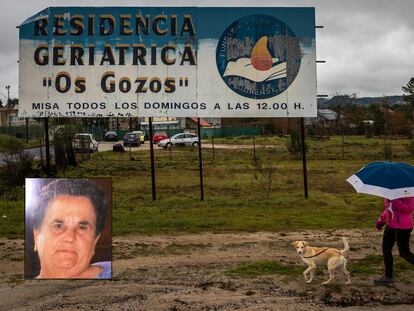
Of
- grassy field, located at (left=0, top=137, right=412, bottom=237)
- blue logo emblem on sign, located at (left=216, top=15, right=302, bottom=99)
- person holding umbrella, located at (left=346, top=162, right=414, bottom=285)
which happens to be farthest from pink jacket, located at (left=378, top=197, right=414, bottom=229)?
blue logo emblem on sign, located at (left=216, top=15, right=302, bottom=99)

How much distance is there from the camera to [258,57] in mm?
13703

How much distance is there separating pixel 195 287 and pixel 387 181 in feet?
9.16

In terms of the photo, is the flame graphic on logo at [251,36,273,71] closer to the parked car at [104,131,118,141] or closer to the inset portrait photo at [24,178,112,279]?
the inset portrait photo at [24,178,112,279]

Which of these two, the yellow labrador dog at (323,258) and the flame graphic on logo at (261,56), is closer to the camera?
the yellow labrador dog at (323,258)

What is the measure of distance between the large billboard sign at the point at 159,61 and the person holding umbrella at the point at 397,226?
716cm

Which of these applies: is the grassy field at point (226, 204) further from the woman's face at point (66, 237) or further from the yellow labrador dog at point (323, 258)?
the woman's face at point (66, 237)

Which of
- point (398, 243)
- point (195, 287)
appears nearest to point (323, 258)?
point (398, 243)

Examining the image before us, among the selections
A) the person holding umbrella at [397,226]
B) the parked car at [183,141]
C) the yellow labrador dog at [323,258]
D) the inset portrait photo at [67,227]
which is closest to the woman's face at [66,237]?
the inset portrait photo at [67,227]

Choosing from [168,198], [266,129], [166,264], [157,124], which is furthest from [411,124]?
[166,264]

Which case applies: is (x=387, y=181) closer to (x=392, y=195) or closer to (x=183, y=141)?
(x=392, y=195)

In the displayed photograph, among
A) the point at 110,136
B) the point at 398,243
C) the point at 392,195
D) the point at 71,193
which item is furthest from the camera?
the point at 110,136

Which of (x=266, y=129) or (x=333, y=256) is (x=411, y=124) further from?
(x=333, y=256)

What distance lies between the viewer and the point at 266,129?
7006 cm

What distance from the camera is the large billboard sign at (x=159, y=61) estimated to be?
1353cm
